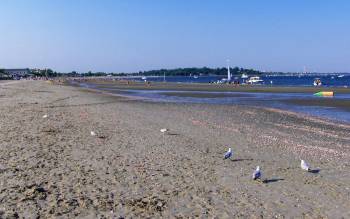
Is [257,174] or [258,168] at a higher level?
[258,168]

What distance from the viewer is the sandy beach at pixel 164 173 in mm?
7492

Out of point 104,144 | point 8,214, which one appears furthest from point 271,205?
point 104,144

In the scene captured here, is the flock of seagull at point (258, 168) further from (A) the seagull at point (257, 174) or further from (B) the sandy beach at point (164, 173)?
(B) the sandy beach at point (164, 173)

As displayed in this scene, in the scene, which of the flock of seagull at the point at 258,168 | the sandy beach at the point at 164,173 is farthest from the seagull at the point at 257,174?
the sandy beach at the point at 164,173

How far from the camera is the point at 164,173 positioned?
32.7 feet

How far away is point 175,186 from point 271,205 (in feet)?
6.26

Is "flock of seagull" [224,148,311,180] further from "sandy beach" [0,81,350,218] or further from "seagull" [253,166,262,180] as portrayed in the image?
"sandy beach" [0,81,350,218]

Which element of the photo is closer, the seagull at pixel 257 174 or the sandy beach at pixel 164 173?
the sandy beach at pixel 164 173

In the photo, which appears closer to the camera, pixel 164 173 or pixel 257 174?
pixel 257 174

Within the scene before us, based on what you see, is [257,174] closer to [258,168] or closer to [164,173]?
[258,168]

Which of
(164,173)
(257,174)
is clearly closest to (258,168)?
(257,174)

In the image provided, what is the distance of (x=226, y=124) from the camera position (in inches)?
840

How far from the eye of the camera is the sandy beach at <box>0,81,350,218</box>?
7.49m

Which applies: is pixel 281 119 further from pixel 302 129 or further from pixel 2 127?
pixel 2 127
